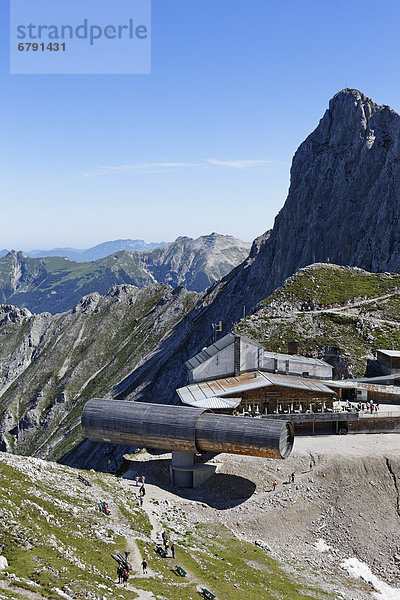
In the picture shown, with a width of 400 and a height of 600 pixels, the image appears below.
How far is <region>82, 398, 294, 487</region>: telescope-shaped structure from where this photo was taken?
59.1 meters

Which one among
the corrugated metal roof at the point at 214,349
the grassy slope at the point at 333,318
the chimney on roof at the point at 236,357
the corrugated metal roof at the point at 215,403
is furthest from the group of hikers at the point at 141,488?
the grassy slope at the point at 333,318

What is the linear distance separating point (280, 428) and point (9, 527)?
30823mm

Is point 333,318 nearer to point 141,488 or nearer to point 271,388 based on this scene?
point 271,388

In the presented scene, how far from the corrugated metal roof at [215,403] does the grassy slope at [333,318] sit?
134 feet

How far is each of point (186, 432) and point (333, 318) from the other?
228 feet

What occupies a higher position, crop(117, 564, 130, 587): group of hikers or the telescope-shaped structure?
the telescope-shaped structure

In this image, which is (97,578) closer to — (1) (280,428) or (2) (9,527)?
(2) (9,527)

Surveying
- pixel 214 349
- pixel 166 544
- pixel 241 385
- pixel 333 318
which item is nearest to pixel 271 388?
pixel 241 385

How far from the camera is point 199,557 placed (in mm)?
45750

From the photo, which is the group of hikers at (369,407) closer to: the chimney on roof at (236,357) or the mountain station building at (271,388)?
the mountain station building at (271,388)

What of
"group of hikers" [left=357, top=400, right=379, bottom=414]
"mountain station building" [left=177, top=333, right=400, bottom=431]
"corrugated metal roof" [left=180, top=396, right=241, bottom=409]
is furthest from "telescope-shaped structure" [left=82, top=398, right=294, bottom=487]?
"group of hikers" [left=357, top=400, right=379, bottom=414]

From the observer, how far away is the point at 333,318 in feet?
397

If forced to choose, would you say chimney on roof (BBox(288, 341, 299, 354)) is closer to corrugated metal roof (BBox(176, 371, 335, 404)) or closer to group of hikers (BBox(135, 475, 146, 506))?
corrugated metal roof (BBox(176, 371, 335, 404))

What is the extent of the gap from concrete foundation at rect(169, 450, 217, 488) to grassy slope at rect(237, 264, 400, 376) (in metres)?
49.9
